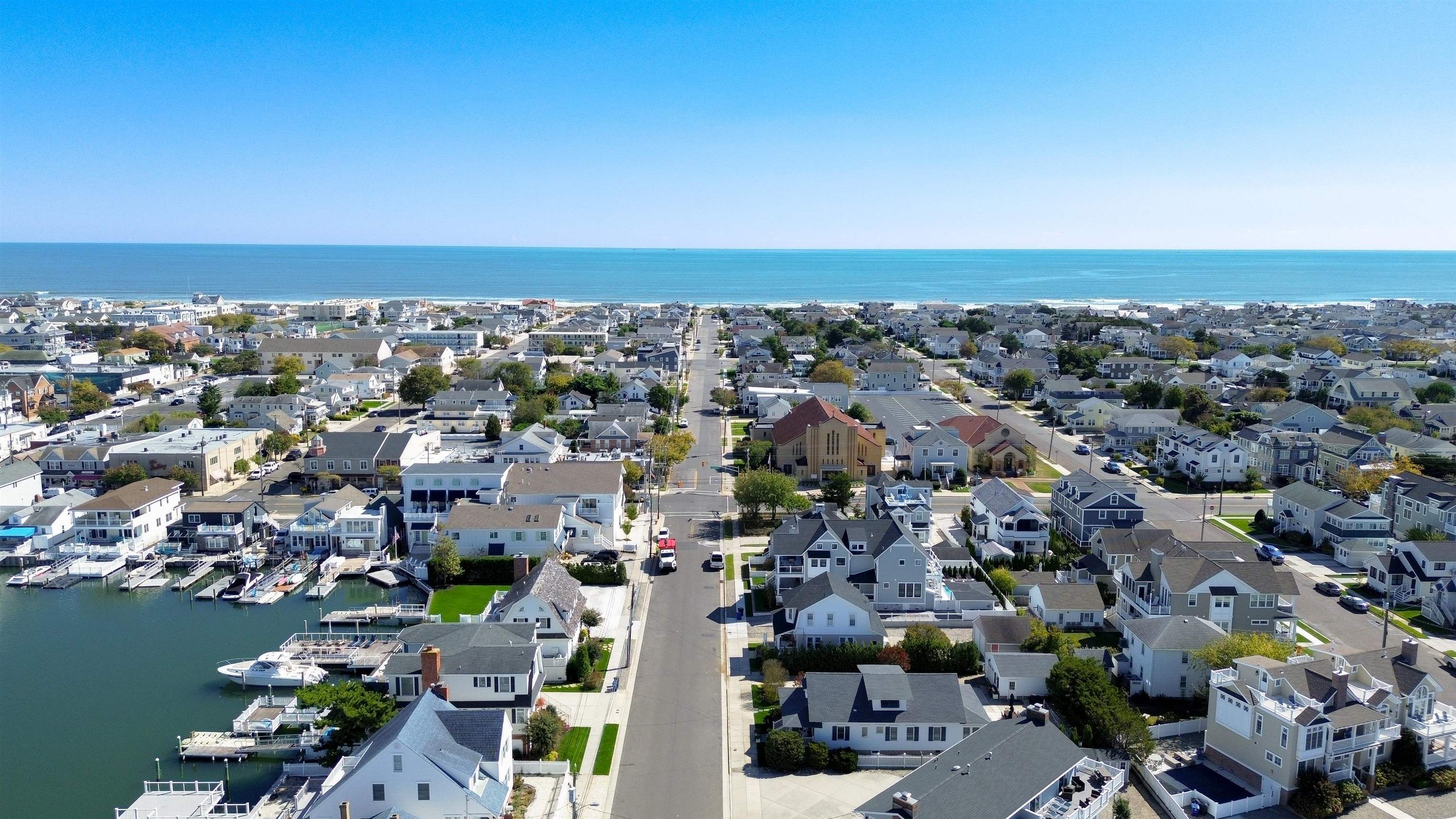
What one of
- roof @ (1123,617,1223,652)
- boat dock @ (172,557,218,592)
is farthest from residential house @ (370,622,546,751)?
roof @ (1123,617,1223,652)

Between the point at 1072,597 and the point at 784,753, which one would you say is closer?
the point at 784,753

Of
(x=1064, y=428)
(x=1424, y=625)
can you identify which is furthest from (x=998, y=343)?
(x=1424, y=625)

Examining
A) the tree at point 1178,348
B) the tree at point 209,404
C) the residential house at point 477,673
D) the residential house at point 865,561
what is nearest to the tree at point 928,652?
the residential house at point 865,561

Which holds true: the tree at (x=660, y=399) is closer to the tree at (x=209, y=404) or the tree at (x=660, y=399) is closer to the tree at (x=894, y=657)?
the tree at (x=209, y=404)

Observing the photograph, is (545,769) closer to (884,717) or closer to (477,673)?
(477,673)

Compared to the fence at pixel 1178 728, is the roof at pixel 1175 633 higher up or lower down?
higher up

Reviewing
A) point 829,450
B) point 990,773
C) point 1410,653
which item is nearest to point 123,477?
point 829,450
